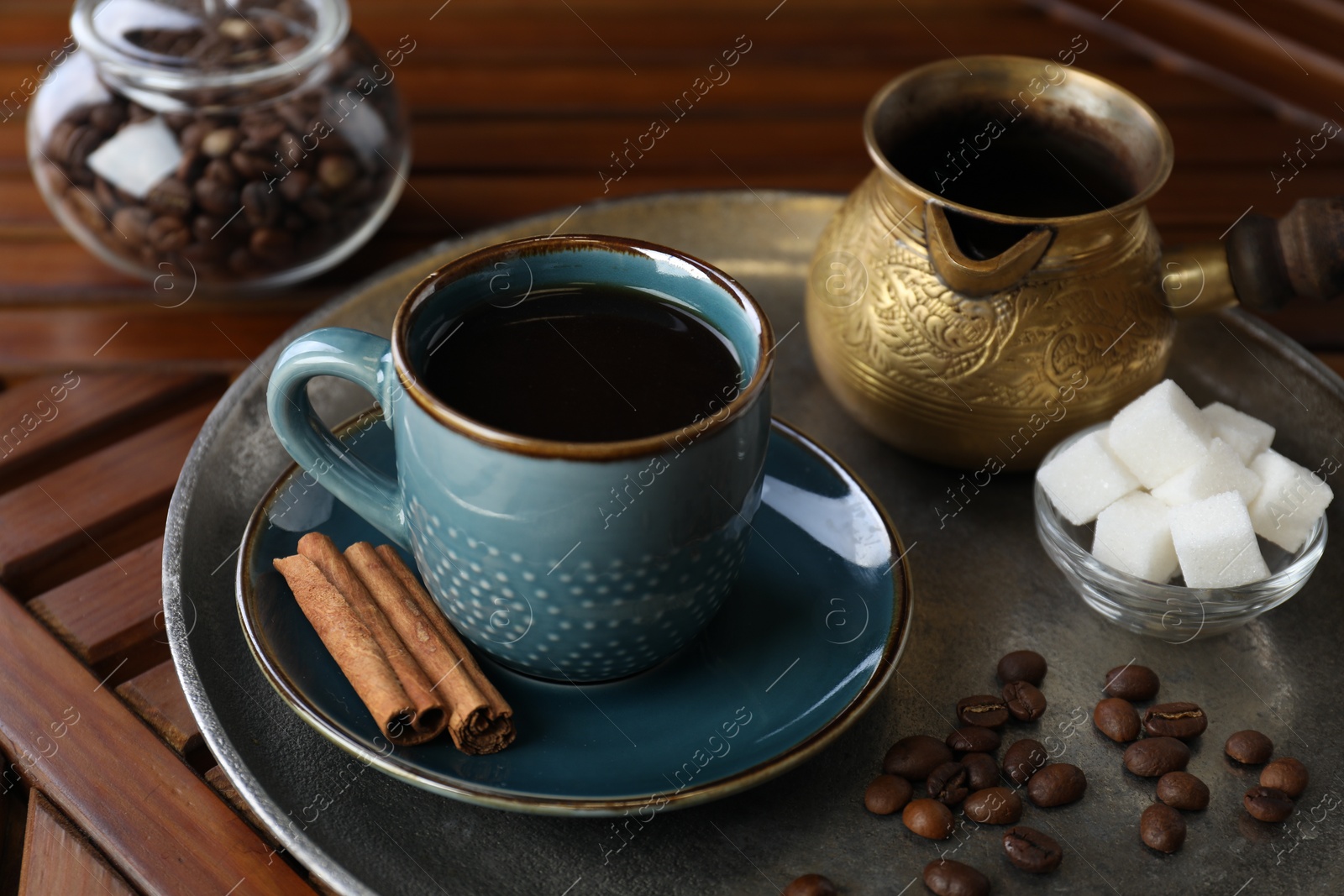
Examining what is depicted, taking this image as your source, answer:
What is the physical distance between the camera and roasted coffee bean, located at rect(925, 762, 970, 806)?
0.83 meters

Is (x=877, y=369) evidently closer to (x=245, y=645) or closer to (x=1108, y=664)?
(x=1108, y=664)

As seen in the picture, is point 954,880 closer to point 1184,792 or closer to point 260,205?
point 1184,792

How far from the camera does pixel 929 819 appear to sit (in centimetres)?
81

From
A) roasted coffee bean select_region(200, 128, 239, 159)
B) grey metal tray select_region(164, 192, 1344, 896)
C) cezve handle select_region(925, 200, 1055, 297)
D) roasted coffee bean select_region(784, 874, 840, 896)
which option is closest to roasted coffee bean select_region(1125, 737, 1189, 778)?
grey metal tray select_region(164, 192, 1344, 896)

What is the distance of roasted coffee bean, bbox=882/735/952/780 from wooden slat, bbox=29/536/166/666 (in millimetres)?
566

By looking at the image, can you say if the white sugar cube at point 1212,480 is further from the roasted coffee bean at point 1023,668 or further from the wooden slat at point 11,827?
the wooden slat at point 11,827

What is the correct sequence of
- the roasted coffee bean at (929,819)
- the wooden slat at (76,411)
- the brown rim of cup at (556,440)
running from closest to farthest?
the brown rim of cup at (556,440), the roasted coffee bean at (929,819), the wooden slat at (76,411)

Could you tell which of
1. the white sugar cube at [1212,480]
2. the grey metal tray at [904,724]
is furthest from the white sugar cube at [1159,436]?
the grey metal tray at [904,724]

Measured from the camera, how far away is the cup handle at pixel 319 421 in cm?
82

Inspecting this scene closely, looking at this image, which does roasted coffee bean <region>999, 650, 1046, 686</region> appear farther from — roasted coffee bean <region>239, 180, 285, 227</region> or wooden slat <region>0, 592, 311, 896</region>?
roasted coffee bean <region>239, 180, 285, 227</region>

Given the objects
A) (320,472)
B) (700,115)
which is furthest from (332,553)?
(700,115)

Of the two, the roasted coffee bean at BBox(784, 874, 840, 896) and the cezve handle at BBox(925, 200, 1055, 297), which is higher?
the cezve handle at BBox(925, 200, 1055, 297)

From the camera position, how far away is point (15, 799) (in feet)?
2.90

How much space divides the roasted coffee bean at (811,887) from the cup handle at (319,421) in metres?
0.35
